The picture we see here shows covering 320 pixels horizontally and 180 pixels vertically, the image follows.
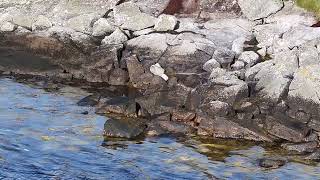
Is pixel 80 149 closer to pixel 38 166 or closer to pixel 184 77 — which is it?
pixel 38 166

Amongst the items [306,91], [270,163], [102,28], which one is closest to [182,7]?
[102,28]

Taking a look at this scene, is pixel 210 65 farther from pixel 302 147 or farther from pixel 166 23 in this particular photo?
pixel 302 147

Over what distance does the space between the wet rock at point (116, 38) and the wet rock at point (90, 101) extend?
678cm

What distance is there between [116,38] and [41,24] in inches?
245

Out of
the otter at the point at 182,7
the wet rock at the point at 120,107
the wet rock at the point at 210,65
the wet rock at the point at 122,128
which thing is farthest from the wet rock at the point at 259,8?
the wet rock at the point at 122,128

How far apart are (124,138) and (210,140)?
3588 mm

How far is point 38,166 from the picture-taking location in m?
20.9

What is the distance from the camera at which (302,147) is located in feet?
79.0

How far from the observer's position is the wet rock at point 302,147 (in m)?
24.0

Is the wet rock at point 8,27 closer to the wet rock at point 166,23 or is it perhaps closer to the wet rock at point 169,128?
the wet rock at point 166,23

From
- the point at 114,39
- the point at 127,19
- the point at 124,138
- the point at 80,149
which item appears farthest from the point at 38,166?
the point at 127,19

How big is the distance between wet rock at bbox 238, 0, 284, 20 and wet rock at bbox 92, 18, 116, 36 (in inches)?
349

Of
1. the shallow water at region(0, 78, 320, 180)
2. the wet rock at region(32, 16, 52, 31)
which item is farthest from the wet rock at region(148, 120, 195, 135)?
the wet rock at region(32, 16, 52, 31)

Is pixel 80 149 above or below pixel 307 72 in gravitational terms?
below
